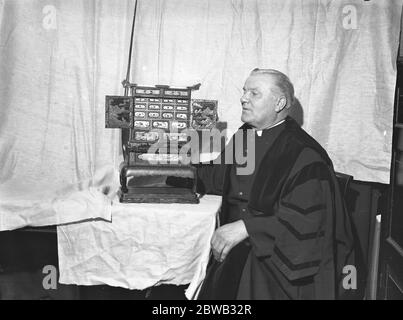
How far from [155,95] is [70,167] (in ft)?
2.82

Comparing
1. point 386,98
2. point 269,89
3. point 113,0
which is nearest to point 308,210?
point 269,89

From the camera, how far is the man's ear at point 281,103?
8.39ft

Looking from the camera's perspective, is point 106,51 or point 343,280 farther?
Answer: point 106,51

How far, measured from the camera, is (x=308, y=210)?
2268mm

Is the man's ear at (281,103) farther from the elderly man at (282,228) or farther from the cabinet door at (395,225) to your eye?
the cabinet door at (395,225)

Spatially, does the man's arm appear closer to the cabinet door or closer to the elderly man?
the elderly man

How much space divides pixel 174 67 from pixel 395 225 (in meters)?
1.65

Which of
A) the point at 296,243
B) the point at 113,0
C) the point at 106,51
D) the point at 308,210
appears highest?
the point at 113,0

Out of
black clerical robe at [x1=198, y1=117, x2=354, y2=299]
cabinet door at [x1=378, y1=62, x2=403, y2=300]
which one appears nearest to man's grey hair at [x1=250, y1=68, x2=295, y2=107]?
black clerical robe at [x1=198, y1=117, x2=354, y2=299]

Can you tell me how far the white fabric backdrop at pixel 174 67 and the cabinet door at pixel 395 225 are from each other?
3.4 inches

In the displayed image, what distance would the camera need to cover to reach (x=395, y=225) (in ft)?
8.63
